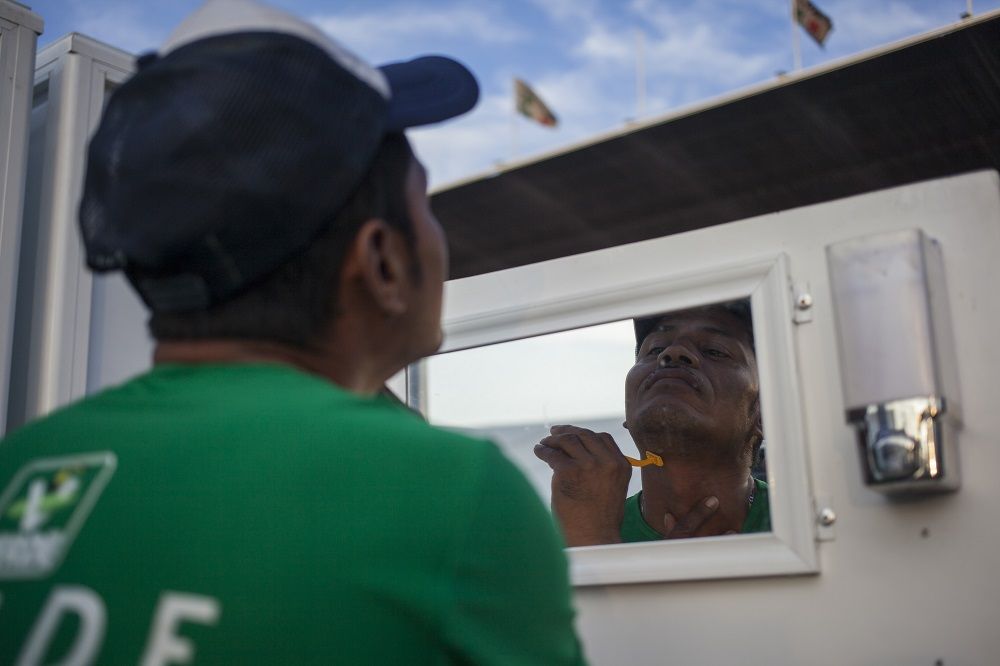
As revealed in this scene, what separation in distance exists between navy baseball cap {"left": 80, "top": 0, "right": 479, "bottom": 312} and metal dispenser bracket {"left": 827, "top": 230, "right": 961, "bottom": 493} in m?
0.82

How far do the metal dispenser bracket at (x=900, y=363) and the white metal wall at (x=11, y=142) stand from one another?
3.99ft

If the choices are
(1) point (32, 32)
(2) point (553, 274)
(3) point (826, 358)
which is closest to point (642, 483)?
(2) point (553, 274)

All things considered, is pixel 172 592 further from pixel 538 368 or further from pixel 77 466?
pixel 538 368

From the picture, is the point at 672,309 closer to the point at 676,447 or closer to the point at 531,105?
the point at 676,447

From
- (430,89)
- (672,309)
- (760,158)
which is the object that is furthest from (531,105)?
(430,89)

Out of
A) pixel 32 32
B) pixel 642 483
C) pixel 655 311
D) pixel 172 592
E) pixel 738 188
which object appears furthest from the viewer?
pixel 738 188

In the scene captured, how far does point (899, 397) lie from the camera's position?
1309mm

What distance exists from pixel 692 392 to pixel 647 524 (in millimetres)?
322

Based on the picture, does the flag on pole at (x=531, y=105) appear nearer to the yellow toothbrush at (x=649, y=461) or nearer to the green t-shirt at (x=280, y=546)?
the yellow toothbrush at (x=649, y=461)

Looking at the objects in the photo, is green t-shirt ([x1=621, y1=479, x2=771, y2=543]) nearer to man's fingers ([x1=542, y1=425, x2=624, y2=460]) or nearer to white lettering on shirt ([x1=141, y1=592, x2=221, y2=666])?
man's fingers ([x1=542, y1=425, x2=624, y2=460])

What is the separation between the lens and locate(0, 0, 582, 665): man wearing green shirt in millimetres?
617

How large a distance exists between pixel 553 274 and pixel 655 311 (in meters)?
0.21

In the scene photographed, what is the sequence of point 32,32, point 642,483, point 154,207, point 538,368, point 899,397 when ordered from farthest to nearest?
point 642,483 < point 538,368 < point 32,32 < point 899,397 < point 154,207

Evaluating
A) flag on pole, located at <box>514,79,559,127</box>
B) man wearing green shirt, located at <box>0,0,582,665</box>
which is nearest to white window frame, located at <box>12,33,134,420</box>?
man wearing green shirt, located at <box>0,0,582,665</box>
